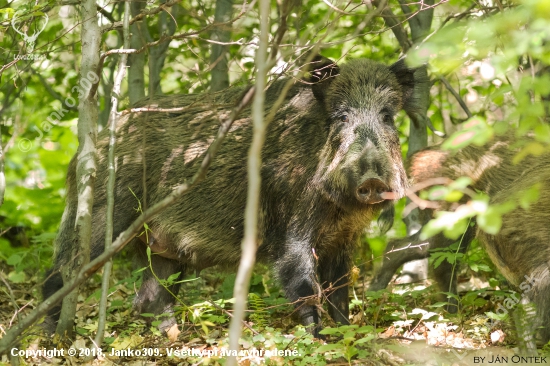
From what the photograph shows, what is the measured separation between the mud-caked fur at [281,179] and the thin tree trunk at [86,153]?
570 millimetres

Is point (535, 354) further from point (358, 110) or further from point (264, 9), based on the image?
point (264, 9)

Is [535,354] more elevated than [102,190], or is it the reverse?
[102,190]

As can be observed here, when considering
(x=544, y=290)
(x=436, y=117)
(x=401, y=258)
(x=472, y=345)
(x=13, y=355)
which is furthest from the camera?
(x=436, y=117)

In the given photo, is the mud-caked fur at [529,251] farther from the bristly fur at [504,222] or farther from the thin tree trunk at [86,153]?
the thin tree trunk at [86,153]

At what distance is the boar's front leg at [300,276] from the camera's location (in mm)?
4926

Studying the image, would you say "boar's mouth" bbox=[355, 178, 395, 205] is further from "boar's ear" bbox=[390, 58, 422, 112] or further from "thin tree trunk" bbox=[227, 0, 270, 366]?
"thin tree trunk" bbox=[227, 0, 270, 366]

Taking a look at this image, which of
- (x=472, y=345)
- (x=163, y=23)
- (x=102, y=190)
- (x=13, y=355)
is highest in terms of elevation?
(x=163, y=23)

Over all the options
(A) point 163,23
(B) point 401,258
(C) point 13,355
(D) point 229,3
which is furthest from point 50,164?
(C) point 13,355

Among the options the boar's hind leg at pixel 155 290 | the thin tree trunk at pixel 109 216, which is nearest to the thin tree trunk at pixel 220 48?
the boar's hind leg at pixel 155 290

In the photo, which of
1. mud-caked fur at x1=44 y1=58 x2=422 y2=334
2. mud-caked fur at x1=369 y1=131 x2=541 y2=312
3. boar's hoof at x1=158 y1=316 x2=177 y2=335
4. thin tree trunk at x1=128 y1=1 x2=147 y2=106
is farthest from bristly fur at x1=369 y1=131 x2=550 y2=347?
thin tree trunk at x1=128 y1=1 x2=147 y2=106

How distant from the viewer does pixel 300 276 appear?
500 cm

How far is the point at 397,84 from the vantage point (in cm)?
520

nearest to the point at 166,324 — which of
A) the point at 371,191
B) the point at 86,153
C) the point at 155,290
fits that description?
the point at 155,290

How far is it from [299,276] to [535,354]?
1745mm
